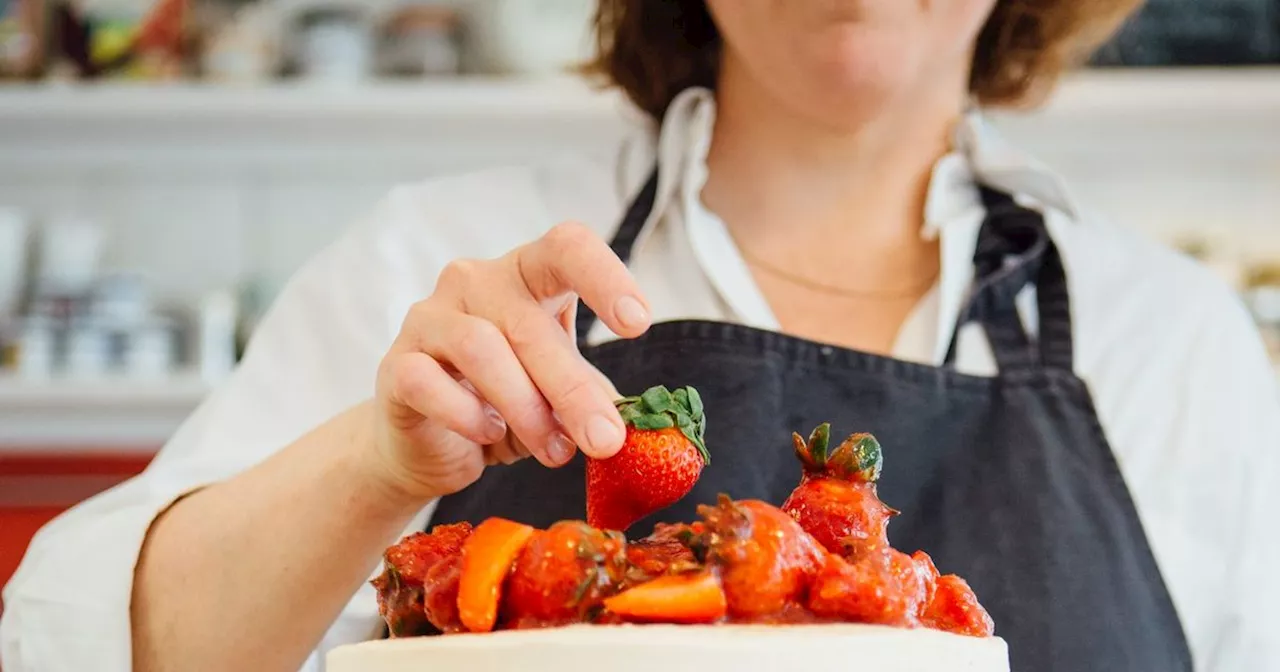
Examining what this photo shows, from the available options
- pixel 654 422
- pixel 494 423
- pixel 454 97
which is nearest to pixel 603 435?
pixel 654 422

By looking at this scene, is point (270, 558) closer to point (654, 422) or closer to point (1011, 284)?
point (654, 422)

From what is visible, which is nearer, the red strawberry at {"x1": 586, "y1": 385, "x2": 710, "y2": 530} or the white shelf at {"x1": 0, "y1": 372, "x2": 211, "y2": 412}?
the red strawberry at {"x1": 586, "y1": 385, "x2": 710, "y2": 530}

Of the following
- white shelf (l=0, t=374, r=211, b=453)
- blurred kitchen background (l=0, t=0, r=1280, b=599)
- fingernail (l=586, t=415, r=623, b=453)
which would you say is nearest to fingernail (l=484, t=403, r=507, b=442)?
fingernail (l=586, t=415, r=623, b=453)

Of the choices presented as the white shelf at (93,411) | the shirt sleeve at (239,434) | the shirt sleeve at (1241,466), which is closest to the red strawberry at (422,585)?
the shirt sleeve at (239,434)

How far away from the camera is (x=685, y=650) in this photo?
51cm

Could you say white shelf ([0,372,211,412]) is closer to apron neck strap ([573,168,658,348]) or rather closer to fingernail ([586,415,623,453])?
apron neck strap ([573,168,658,348])

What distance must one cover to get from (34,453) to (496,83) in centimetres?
94

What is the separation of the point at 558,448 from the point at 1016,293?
0.59 m

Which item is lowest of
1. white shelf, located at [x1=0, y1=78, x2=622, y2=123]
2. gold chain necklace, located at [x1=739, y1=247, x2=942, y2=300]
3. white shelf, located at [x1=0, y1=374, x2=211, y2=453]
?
white shelf, located at [x1=0, y1=374, x2=211, y2=453]

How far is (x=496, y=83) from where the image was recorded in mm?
2172

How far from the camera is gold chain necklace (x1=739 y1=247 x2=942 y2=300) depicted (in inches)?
47.3

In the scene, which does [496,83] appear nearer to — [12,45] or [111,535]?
[12,45]

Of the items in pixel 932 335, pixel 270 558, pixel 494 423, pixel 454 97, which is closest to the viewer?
pixel 494 423

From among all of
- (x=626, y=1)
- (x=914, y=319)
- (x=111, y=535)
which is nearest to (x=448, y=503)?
(x=111, y=535)
